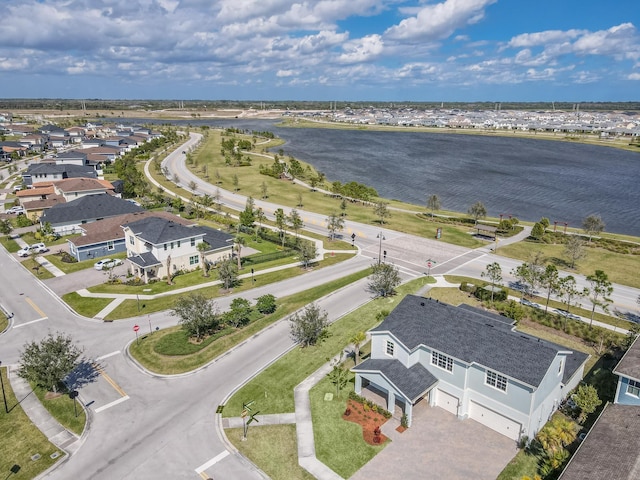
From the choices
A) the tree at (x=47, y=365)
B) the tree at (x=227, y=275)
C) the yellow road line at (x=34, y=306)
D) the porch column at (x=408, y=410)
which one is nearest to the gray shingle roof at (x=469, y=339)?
the porch column at (x=408, y=410)

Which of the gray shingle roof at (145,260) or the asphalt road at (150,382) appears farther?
the gray shingle roof at (145,260)

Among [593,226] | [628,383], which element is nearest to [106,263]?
[628,383]

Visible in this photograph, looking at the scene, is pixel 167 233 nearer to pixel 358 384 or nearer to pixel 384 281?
pixel 384 281

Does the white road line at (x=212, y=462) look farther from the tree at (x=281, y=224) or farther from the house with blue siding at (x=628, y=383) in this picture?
the tree at (x=281, y=224)

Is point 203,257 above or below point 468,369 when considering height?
below

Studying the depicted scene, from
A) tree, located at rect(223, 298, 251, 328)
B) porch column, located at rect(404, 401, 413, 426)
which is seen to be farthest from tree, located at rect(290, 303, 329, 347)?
porch column, located at rect(404, 401, 413, 426)

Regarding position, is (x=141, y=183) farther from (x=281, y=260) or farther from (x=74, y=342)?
(x=74, y=342)

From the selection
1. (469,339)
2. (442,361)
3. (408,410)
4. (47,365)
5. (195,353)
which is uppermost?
(469,339)
